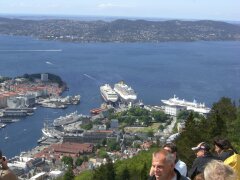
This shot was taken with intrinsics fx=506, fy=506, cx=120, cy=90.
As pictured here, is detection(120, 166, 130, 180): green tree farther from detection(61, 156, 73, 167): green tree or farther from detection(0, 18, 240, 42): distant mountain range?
detection(0, 18, 240, 42): distant mountain range

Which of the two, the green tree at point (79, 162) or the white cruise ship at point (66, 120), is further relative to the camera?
the white cruise ship at point (66, 120)

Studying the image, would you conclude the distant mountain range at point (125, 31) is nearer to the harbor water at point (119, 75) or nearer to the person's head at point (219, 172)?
the harbor water at point (119, 75)

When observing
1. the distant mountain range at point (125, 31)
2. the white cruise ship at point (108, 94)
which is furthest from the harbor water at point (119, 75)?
the distant mountain range at point (125, 31)

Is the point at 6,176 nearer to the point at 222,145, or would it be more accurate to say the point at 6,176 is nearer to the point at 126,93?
the point at 222,145

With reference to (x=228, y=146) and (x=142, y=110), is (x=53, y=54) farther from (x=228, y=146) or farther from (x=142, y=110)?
(x=228, y=146)

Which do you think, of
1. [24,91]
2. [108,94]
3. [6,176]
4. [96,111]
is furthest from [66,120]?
[6,176]
